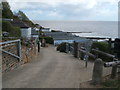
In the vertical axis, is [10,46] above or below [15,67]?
above

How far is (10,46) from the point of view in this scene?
10203 mm

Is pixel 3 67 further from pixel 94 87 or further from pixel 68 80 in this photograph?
pixel 94 87

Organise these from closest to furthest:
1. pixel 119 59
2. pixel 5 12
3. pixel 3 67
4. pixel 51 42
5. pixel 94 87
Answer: pixel 94 87, pixel 119 59, pixel 3 67, pixel 5 12, pixel 51 42

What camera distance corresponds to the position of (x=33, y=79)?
7.75 m

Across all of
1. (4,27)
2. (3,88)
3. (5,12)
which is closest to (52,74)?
(3,88)

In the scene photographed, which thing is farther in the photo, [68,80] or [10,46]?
[10,46]

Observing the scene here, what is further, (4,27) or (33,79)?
(4,27)

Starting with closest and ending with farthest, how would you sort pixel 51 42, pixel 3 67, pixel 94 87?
pixel 94 87 → pixel 3 67 → pixel 51 42

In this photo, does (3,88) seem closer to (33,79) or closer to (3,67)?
(33,79)

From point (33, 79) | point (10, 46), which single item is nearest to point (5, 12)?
point (10, 46)

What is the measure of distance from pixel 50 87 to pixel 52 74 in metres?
1.95

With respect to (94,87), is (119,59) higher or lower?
higher

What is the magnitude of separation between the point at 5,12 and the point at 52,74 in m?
35.8

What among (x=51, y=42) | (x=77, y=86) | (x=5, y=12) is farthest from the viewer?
(x=51, y=42)
